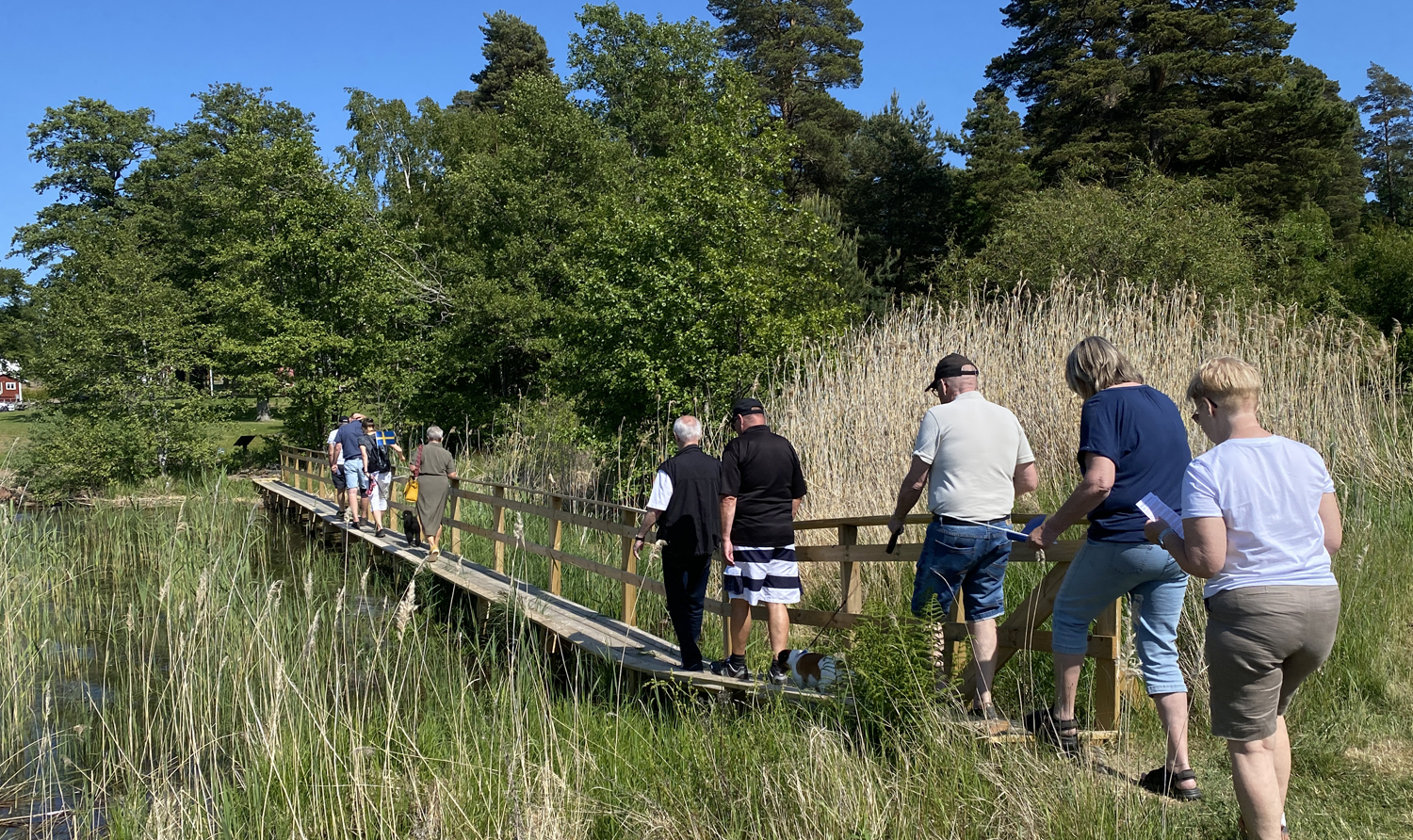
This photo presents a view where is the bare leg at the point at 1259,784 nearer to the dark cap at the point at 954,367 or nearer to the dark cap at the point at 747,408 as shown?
the dark cap at the point at 954,367

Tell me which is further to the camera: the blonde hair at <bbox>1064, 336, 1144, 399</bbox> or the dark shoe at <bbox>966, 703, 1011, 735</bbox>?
the dark shoe at <bbox>966, 703, 1011, 735</bbox>

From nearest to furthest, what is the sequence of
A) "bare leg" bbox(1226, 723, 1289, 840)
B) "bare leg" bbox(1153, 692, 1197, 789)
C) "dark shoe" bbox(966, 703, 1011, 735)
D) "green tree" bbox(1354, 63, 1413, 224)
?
"bare leg" bbox(1226, 723, 1289, 840) → "bare leg" bbox(1153, 692, 1197, 789) → "dark shoe" bbox(966, 703, 1011, 735) → "green tree" bbox(1354, 63, 1413, 224)

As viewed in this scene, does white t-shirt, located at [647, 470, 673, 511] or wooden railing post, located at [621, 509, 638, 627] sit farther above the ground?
white t-shirt, located at [647, 470, 673, 511]

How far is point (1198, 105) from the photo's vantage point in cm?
2936

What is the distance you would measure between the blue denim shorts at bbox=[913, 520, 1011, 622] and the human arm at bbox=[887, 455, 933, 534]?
146 millimetres

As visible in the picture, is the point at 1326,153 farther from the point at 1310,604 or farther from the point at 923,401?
the point at 1310,604

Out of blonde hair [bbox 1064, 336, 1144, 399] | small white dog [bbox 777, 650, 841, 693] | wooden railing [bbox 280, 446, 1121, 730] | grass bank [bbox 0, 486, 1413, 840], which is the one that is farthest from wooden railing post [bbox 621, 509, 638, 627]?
blonde hair [bbox 1064, 336, 1144, 399]

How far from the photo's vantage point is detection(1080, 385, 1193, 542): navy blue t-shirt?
390 centimetres

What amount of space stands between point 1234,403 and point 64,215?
170 feet

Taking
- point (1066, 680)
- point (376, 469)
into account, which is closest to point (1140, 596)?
point (1066, 680)

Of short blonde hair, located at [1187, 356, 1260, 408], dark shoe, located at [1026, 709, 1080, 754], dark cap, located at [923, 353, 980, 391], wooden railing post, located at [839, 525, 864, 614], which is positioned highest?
dark cap, located at [923, 353, 980, 391]

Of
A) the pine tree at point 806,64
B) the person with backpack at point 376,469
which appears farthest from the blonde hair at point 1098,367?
the pine tree at point 806,64

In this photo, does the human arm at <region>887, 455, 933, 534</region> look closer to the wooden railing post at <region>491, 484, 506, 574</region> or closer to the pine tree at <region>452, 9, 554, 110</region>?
the wooden railing post at <region>491, 484, 506, 574</region>

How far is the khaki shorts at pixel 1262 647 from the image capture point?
9.93ft
